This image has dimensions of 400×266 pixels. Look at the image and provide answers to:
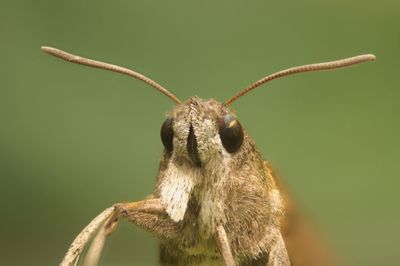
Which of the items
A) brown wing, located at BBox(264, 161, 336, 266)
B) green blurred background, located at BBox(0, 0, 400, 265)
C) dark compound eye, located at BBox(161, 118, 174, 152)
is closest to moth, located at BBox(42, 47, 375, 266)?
dark compound eye, located at BBox(161, 118, 174, 152)

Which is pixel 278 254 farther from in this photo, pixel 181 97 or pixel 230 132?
pixel 181 97

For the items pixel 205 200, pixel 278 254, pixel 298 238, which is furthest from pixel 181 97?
pixel 205 200

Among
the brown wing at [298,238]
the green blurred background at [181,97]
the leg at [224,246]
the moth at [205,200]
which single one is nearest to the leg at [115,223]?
the moth at [205,200]

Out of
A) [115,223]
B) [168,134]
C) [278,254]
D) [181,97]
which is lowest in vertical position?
[278,254]

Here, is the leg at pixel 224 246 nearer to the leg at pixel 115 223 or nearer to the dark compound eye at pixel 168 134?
the leg at pixel 115 223

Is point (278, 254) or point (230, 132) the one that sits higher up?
point (230, 132)

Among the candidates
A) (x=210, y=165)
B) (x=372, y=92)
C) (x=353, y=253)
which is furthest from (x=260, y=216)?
(x=372, y=92)

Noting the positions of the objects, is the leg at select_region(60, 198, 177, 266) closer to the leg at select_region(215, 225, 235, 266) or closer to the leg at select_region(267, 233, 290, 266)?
the leg at select_region(215, 225, 235, 266)
